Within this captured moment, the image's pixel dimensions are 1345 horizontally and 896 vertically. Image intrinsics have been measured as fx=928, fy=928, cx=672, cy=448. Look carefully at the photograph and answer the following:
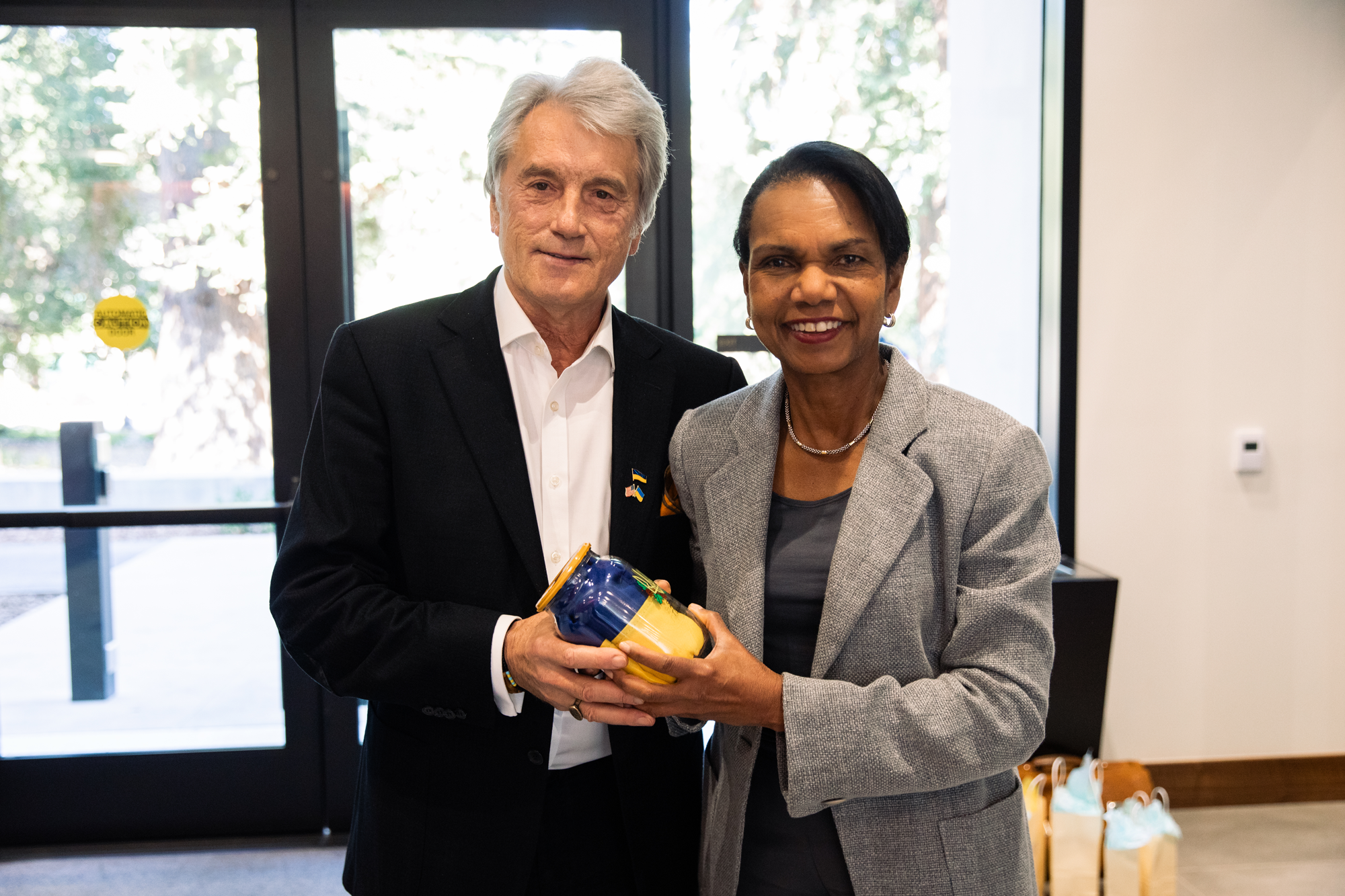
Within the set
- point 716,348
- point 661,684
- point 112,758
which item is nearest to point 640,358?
point 661,684

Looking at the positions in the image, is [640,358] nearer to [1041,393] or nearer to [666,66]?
[666,66]

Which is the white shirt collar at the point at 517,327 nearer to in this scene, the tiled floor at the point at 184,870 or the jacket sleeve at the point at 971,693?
the jacket sleeve at the point at 971,693

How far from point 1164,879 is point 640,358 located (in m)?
2.05

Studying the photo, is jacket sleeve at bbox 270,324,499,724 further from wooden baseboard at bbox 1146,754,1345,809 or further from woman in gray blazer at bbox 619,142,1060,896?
wooden baseboard at bbox 1146,754,1345,809

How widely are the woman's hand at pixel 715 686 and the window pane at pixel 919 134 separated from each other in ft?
6.74

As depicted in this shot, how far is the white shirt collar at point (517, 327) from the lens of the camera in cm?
135

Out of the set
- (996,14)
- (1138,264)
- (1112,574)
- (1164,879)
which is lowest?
(1164,879)

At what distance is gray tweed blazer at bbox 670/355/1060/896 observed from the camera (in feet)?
3.37

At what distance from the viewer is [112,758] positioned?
2928mm

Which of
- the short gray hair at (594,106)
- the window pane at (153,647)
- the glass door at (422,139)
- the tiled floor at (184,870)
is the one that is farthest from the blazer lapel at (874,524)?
the window pane at (153,647)

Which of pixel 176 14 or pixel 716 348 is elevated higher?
pixel 176 14

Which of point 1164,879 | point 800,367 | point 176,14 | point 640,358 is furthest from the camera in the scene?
point 176,14

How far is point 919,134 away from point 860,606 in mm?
2443

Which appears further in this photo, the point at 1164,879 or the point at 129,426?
the point at 129,426
